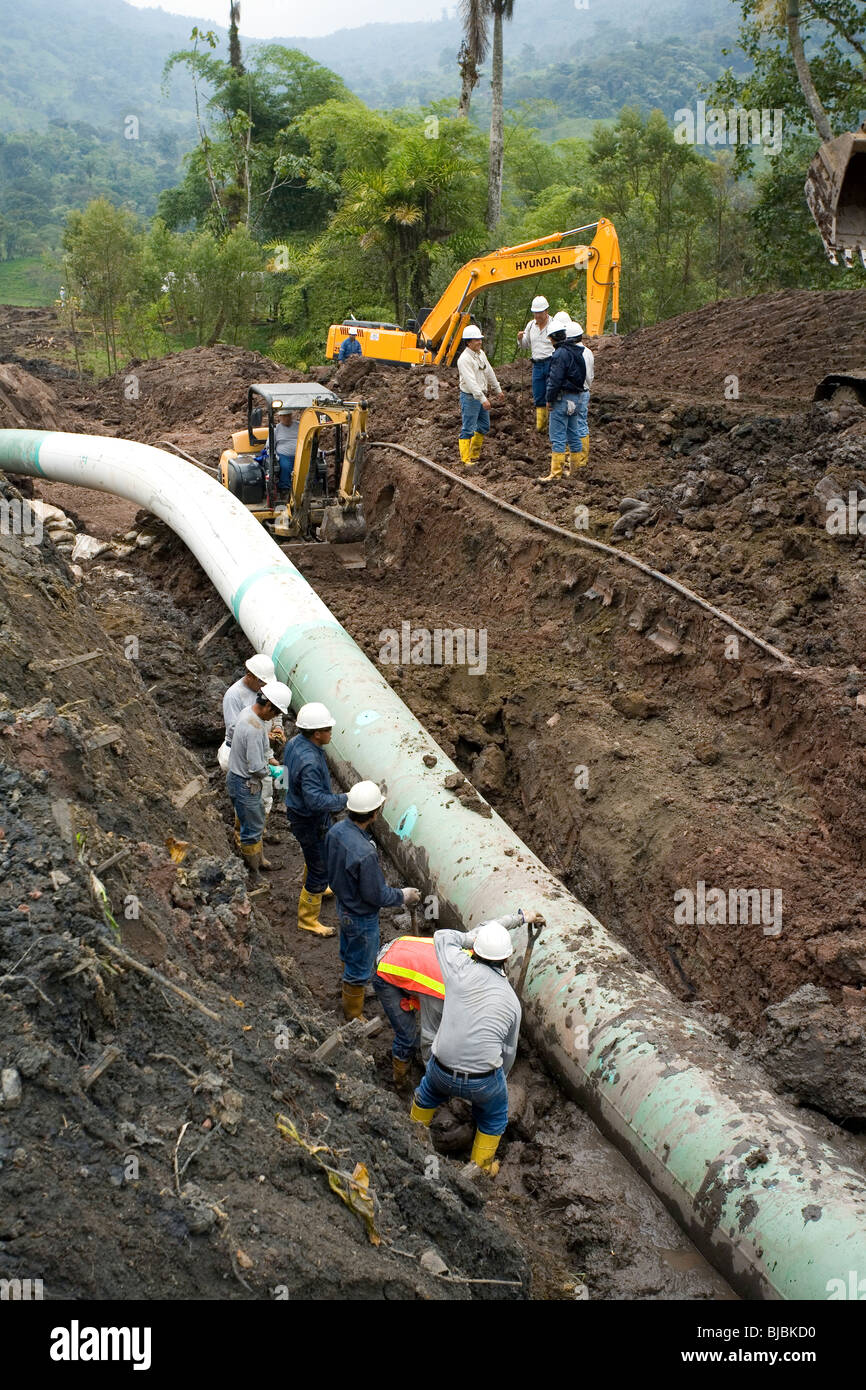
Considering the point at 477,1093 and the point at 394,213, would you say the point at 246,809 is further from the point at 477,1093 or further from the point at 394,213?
the point at 394,213

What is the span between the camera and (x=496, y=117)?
24.6 m

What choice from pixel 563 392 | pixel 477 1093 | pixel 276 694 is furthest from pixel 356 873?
pixel 563 392

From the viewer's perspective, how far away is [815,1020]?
17.6 feet

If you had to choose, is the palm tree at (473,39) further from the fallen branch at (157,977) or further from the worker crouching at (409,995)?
the fallen branch at (157,977)

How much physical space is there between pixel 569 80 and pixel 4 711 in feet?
499

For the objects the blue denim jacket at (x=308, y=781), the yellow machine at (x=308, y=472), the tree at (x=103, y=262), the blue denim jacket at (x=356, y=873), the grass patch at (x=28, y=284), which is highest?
the grass patch at (x=28, y=284)

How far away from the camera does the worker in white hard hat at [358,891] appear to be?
5.66 meters

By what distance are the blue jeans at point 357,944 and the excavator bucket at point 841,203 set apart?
896 cm

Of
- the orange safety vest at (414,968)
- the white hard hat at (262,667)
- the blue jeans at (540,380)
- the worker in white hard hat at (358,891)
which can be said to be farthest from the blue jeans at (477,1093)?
the blue jeans at (540,380)

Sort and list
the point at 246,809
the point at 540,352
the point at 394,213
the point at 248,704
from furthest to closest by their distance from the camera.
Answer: the point at 394,213, the point at 540,352, the point at 248,704, the point at 246,809

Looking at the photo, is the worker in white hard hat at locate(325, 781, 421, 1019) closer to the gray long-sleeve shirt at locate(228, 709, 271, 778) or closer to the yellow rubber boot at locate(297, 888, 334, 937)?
the yellow rubber boot at locate(297, 888, 334, 937)

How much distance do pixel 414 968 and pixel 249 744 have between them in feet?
6.36

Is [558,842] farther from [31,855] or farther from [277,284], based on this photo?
[277,284]

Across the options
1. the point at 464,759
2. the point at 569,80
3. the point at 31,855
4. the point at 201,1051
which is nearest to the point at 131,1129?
the point at 201,1051
